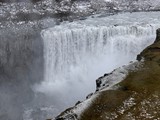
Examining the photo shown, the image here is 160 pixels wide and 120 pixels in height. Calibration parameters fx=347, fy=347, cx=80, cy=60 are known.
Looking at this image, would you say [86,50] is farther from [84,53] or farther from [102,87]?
[102,87]

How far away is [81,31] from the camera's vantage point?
127 ft

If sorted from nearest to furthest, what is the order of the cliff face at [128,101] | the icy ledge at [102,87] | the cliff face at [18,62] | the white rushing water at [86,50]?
the cliff face at [128,101], the icy ledge at [102,87], the white rushing water at [86,50], the cliff face at [18,62]

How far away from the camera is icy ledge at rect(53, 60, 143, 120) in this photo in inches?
732

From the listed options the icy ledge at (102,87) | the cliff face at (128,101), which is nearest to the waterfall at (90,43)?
the icy ledge at (102,87)

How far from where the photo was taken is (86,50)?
39.9 meters

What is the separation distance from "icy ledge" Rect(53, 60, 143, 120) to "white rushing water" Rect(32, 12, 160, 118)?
14157 millimetres

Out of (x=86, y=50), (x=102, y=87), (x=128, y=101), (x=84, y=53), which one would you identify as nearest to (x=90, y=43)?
(x=86, y=50)

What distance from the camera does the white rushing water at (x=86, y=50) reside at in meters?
38.5

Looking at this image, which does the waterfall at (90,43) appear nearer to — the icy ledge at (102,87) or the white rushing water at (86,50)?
the white rushing water at (86,50)

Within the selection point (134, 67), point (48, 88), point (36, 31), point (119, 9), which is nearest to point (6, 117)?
point (48, 88)

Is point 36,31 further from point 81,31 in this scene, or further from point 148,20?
point 148,20

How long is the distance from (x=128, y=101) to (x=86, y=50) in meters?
20.8

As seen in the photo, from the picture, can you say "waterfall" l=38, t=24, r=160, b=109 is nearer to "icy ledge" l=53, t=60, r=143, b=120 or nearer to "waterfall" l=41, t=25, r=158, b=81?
"waterfall" l=41, t=25, r=158, b=81

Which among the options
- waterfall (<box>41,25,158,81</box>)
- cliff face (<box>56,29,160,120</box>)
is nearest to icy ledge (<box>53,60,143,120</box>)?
cliff face (<box>56,29,160,120</box>)
